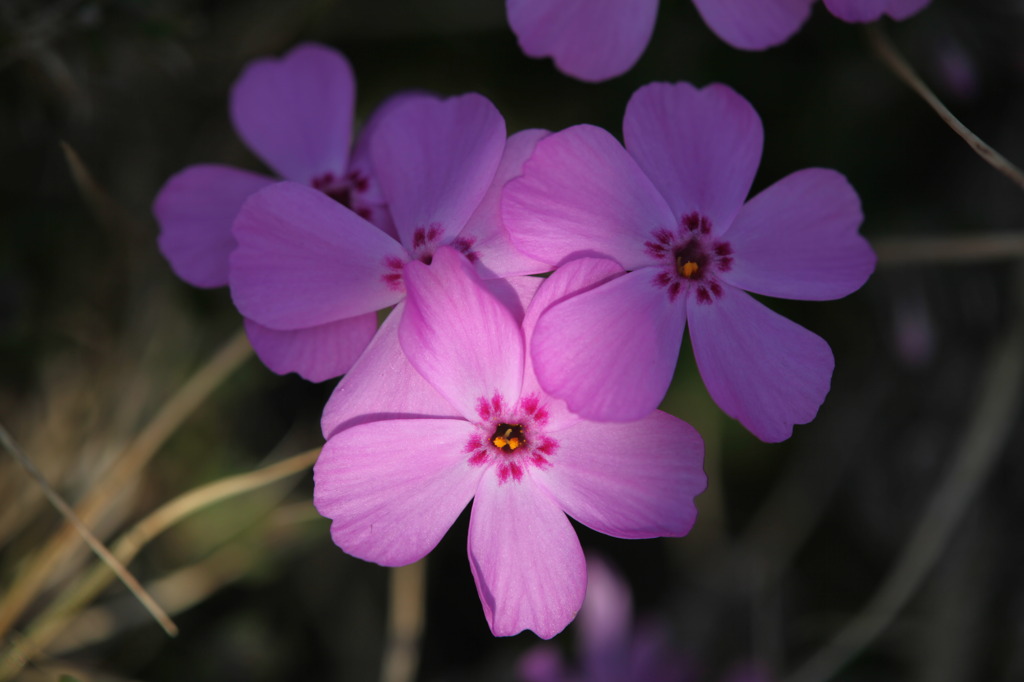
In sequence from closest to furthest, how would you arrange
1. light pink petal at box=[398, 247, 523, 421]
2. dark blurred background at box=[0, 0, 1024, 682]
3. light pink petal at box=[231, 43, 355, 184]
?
light pink petal at box=[398, 247, 523, 421] → light pink petal at box=[231, 43, 355, 184] → dark blurred background at box=[0, 0, 1024, 682]

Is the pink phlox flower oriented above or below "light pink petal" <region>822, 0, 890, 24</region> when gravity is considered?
below

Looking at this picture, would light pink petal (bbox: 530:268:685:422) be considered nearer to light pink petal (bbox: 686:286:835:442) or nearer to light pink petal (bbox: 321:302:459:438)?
light pink petal (bbox: 686:286:835:442)

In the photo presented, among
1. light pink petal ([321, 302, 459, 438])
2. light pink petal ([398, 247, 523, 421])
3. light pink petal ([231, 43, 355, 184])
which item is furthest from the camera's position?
light pink petal ([231, 43, 355, 184])

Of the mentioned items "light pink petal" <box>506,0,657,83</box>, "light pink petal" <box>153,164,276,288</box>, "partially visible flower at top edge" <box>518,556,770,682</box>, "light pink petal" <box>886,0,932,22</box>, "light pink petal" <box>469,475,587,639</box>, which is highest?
"light pink petal" <box>886,0,932,22</box>

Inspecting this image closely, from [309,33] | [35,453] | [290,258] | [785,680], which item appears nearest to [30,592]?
[35,453]

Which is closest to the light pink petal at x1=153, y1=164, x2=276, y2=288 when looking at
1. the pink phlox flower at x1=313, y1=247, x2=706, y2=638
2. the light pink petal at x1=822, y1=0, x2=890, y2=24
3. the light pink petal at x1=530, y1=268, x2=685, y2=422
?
the pink phlox flower at x1=313, y1=247, x2=706, y2=638
